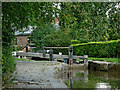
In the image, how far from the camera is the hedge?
19.0 metres

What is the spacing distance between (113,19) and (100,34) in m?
0.59

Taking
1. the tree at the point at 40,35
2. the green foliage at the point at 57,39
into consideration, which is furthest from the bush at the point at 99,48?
the tree at the point at 40,35

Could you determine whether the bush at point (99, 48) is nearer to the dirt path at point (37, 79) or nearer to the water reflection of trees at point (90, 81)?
the water reflection of trees at point (90, 81)

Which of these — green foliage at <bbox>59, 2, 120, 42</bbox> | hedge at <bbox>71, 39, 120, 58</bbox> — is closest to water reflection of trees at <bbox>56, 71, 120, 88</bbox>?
green foliage at <bbox>59, 2, 120, 42</bbox>

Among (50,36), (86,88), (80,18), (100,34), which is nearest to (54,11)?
(80,18)

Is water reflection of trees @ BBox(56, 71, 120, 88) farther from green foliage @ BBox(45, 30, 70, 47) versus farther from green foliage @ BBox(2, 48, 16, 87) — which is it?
green foliage @ BBox(45, 30, 70, 47)

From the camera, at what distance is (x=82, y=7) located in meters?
5.42

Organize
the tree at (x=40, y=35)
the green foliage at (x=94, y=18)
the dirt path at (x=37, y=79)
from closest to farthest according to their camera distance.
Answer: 1. the green foliage at (x=94, y=18)
2. the dirt path at (x=37, y=79)
3. the tree at (x=40, y=35)

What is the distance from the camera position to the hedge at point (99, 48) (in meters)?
19.0

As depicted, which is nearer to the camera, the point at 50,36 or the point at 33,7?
the point at 33,7

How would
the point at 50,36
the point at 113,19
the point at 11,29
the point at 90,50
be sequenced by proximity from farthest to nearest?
the point at 50,36 < the point at 90,50 < the point at 11,29 < the point at 113,19

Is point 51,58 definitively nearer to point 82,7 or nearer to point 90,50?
point 90,50

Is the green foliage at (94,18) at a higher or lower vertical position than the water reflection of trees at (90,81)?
higher

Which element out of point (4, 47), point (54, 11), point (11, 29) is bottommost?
point (4, 47)
